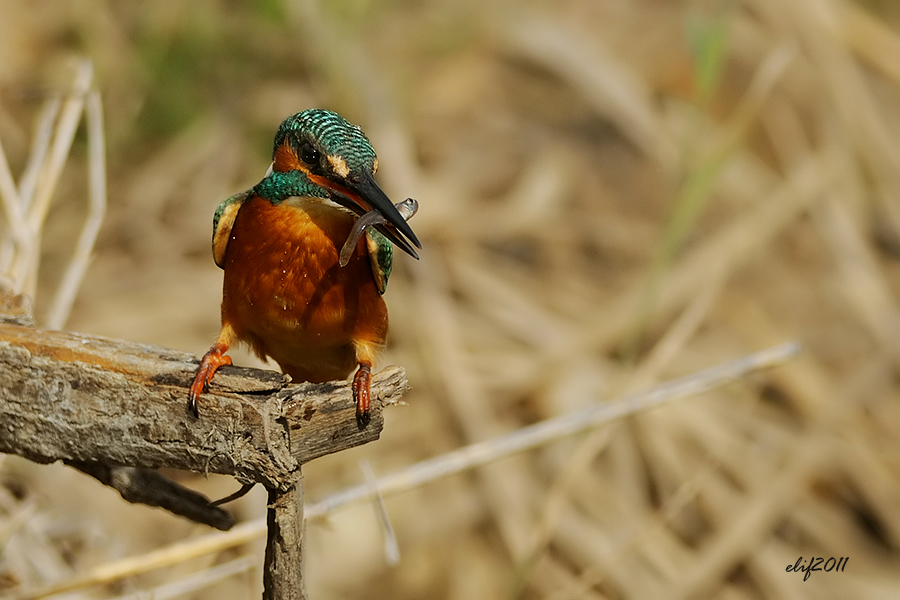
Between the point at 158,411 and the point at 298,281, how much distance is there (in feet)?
1.55

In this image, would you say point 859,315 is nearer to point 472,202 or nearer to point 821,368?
point 821,368

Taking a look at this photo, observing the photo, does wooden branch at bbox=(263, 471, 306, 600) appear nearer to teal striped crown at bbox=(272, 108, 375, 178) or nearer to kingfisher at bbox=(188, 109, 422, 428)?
kingfisher at bbox=(188, 109, 422, 428)

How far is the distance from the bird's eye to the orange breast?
14 cm

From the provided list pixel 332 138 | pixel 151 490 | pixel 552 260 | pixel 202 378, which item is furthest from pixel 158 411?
pixel 552 260

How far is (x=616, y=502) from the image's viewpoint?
4426 mm

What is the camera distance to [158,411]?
1741mm

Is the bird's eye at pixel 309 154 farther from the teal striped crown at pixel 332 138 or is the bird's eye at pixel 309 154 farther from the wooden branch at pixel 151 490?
the wooden branch at pixel 151 490

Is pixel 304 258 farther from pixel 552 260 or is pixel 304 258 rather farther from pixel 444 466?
pixel 552 260

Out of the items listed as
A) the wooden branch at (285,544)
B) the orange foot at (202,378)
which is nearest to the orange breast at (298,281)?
the orange foot at (202,378)

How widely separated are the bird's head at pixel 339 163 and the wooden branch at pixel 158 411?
0.30 m

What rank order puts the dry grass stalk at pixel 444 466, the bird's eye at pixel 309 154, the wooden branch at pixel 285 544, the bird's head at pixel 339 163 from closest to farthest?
the wooden branch at pixel 285 544
the bird's head at pixel 339 163
the bird's eye at pixel 309 154
the dry grass stalk at pixel 444 466

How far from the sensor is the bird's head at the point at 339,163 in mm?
1748

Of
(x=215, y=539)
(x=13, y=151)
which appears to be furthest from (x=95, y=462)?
(x=13, y=151)

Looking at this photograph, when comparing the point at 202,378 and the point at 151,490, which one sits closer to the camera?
the point at 202,378
